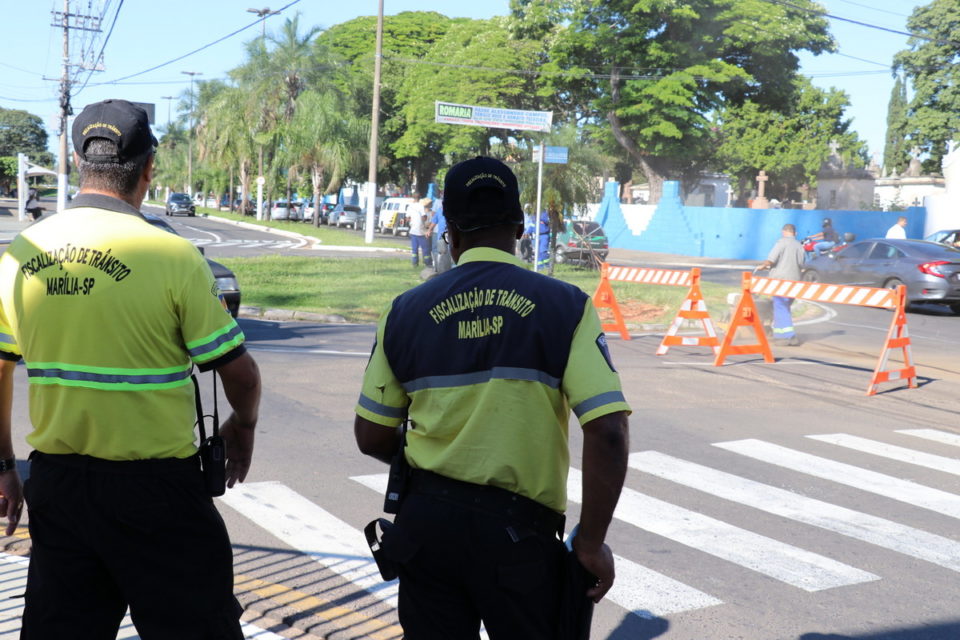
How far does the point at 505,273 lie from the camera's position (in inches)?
98.4

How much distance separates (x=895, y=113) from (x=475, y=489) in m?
94.7

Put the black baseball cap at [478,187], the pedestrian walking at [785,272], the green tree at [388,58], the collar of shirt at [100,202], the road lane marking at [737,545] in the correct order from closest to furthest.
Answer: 1. the black baseball cap at [478,187]
2. the collar of shirt at [100,202]
3. the road lane marking at [737,545]
4. the pedestrian walking at [785,272]
5. the green tree at [388,58]

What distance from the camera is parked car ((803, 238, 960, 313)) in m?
19.9

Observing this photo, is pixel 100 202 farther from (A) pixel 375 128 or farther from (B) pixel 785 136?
(B) pixel 785 136

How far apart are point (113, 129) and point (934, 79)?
5797 centimetres

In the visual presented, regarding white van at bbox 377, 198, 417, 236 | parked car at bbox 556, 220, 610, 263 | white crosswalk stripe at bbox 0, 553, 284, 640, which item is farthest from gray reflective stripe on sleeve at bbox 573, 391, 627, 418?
white van at bbox 377, 198, 417, 236

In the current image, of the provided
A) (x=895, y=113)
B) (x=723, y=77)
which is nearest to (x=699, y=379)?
(x=723, y=77)

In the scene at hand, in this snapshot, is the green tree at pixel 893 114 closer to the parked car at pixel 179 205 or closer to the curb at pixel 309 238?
the curb at pixel 309 238

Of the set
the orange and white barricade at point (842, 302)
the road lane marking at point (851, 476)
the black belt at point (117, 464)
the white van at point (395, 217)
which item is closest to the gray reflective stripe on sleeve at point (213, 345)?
the black belt at point (117, 464)

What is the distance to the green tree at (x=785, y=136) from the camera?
52.9 m

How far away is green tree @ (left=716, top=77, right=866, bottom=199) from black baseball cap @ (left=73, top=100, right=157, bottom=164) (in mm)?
50894

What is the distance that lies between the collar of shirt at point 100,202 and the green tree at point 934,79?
5660cm

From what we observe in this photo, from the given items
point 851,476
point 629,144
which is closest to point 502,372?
point 851,476

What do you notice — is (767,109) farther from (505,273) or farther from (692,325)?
(505,273)
